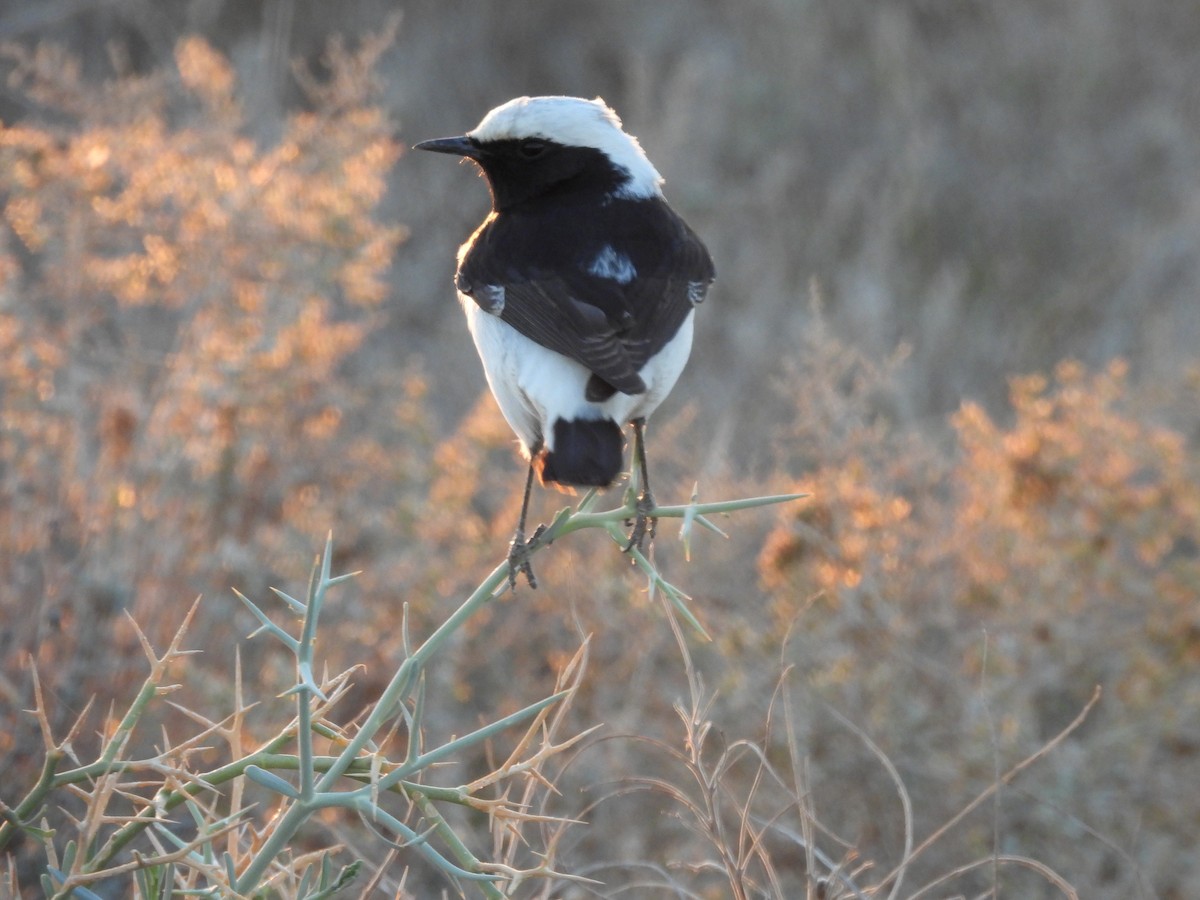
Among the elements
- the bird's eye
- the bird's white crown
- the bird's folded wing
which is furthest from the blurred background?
the bird's eye

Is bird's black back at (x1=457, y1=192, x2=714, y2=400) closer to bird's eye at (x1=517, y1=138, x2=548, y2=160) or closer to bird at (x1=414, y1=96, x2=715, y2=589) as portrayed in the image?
bird at (x1=414, y1=96, x2=715, y2=589)

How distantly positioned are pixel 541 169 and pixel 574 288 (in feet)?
1.81

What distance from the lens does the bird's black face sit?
4.26m

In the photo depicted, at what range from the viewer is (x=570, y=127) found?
4.23 meters

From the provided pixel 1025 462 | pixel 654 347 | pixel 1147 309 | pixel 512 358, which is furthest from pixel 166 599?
pixel 1147 309

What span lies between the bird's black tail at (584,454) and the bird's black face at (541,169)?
1.01 metres

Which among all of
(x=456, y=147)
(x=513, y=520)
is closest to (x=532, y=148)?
(x=456, y=147)

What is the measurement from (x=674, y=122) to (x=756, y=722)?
14.5 ft

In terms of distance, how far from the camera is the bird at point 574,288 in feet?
11.6

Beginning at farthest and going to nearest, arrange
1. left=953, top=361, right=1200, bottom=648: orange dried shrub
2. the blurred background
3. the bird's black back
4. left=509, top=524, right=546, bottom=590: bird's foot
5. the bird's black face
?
1. left=953, top=361, right=1200, bottom=648: orange dried shrub
2. the blurred background
3. the bird's black face
4. the bird's black back
5. left=509, top=524, right=546, bottom=590: bird's foot

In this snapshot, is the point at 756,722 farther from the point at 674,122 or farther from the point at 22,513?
the point at 674,122

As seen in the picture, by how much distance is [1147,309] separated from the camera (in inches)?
358

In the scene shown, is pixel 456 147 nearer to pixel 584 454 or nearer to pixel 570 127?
pixel 570 127

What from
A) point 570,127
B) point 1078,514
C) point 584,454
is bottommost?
point 1078,514
